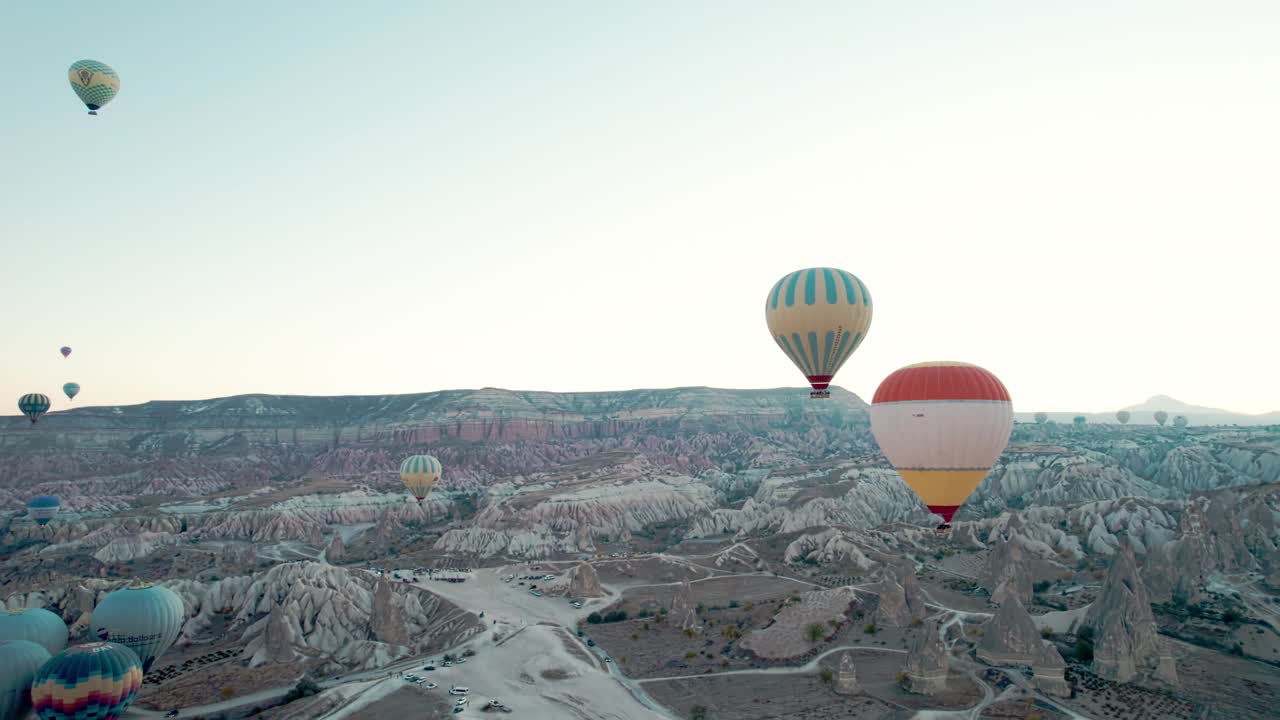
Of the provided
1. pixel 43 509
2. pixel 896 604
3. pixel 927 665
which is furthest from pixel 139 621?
pixel 43 509

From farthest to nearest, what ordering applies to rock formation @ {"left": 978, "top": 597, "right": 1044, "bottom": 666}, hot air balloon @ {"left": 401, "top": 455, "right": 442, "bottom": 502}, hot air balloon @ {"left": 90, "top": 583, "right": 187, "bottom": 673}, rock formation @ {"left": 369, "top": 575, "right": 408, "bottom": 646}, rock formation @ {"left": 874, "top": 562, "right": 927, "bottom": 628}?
hot air balloon @ {"left": 401, "top": 455, "right": 442, "bottom": 502}, rock formation @ {"left": 369, "top": 575, "right": 408, "bottom": 646}, rock formation @ {"left": 874, "top": 562, "right": 927, "bottom": 628}, hot air balloon @ {"left": 90, "top": 583, "right": 187, "bottom": 673}, rock formation @ {"left": 978, "top": 597, "right": 1044, "bottom": 666}

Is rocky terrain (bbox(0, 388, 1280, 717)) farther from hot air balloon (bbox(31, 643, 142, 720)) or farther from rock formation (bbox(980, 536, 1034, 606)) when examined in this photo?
hot air balloon (bbox(31, 643, 142, 720))

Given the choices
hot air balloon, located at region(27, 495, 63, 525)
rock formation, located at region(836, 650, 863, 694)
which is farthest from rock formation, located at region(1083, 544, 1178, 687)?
hot air balloon, located at region(27, 495, 63, 525)

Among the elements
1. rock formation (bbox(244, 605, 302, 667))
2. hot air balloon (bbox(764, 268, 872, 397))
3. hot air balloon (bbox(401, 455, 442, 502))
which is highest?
hot air balloon (bbox(764, 268, 872, 397))

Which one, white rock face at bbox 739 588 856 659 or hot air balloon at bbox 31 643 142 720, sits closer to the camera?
hot air balloon at bbox 31 643 142 720

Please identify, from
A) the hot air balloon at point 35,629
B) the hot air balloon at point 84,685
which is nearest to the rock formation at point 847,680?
the hot air balloon at point 84,685

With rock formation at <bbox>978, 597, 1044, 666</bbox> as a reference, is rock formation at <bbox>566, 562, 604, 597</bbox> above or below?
below

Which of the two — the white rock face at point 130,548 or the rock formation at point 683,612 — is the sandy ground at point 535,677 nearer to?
the rock formation at point 683,612
